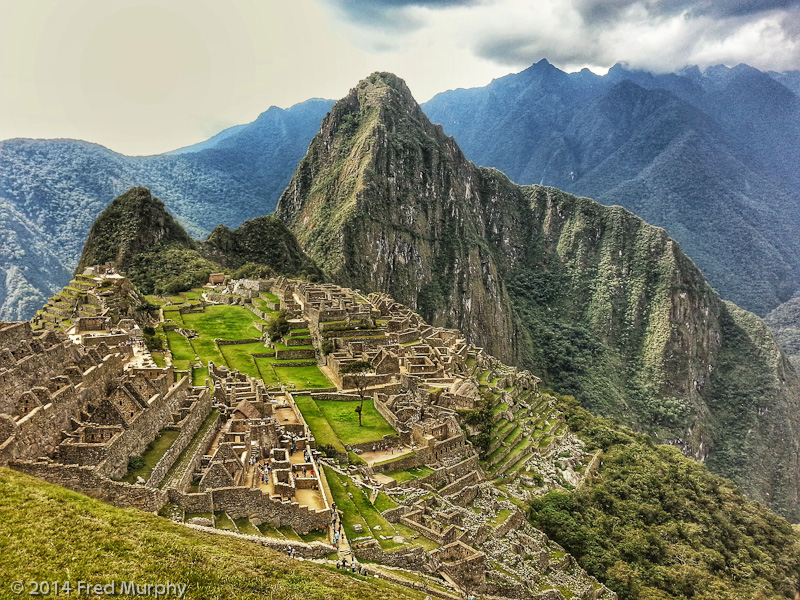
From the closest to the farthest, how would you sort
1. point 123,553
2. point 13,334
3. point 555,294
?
point 123,553
point 13,334
point 555,294

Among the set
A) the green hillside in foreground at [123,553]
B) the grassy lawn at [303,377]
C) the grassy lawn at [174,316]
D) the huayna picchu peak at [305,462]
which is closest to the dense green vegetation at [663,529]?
the huayna picchu peak at [305,462]

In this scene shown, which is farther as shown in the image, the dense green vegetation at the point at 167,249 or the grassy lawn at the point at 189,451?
the dense green vegetation at the point at 167,249

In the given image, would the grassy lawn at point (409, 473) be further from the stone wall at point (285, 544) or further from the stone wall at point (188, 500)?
the stone wall at point (188, 500)

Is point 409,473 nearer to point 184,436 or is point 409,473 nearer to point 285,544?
point 184,436

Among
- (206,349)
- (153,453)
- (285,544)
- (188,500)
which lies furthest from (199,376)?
(285,544)

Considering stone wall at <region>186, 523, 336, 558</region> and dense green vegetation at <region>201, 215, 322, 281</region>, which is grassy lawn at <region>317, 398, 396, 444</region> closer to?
stone wall at <region>186, 523, 336, 558</region>

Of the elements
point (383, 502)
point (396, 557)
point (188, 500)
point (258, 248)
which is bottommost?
point (396, 557)

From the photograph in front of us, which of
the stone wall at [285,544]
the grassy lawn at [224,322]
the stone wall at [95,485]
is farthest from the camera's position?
the grassy lawn at [224,322]
